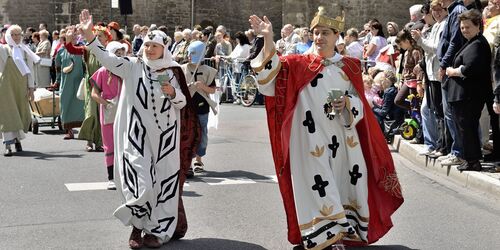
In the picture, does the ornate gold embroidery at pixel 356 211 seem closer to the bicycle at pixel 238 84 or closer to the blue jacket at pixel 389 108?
the blue jacket at pixel 389 108

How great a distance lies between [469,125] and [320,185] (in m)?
4.38

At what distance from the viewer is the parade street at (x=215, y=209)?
736 centimetres

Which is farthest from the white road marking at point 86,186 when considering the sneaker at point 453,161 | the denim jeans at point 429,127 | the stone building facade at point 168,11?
the stone building facade at point 168,11

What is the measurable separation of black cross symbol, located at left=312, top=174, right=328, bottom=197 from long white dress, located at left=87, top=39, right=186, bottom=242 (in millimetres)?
1228

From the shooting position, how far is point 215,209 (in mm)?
8711

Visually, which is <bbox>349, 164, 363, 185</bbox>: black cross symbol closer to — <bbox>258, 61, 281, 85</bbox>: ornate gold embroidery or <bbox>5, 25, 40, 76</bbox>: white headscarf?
<bbox>258, 61, 281, 85</bbox>: ornate gold embroidery

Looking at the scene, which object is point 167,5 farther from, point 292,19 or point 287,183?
point 287,183

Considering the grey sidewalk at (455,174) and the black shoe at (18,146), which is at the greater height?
the grey sidewalk at (455,174)

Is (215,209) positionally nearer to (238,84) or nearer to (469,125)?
(469,125)

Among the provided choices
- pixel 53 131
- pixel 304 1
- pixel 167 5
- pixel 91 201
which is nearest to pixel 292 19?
pixel 304 1

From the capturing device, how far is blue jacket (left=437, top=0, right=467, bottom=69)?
10492 mm

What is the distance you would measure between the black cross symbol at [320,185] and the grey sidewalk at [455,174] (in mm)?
3470

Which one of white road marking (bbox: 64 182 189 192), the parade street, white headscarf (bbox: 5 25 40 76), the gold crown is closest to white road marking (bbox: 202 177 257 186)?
the parade street

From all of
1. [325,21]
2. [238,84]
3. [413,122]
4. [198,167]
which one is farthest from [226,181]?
[238,84]
